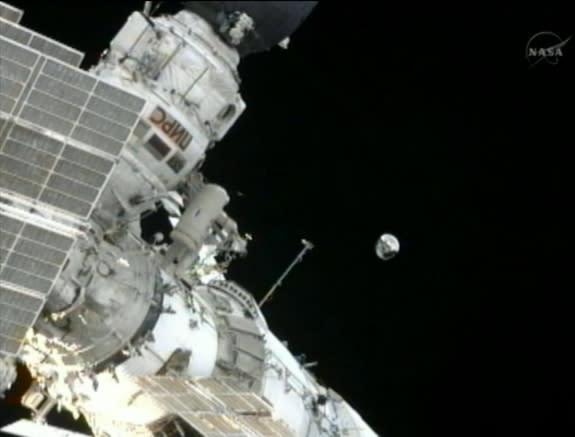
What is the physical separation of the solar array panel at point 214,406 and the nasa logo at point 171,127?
8.92 feet

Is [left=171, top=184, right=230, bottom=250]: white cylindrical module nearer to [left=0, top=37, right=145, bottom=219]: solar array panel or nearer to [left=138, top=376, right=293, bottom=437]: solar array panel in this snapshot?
[left=138, top=376, right=293, bottom=437]: solar array panel

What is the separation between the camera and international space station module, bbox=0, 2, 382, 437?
9.12 meters

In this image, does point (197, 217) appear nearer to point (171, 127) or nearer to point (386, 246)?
point (171, 127)

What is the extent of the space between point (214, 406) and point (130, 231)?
7.50ft

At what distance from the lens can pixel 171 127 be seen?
1084cm

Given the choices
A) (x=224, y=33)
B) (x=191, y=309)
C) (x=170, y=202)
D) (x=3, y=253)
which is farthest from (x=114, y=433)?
(x=224, y=33)

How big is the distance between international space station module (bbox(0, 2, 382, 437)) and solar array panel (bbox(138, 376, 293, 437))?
0.02 metres

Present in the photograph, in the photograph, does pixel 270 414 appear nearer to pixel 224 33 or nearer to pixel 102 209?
pixel 102 209

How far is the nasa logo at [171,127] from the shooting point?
35.3 ft

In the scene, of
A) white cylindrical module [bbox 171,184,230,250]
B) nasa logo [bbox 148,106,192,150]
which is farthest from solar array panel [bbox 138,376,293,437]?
nasa logo [bbox 148,106,192,150]

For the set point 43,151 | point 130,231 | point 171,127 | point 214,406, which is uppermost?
point 171,127

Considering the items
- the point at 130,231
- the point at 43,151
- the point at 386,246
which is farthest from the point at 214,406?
the point at 386,246

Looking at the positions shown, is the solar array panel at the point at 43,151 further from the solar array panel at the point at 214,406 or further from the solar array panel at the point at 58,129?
the solar array panel at the point at 214,406

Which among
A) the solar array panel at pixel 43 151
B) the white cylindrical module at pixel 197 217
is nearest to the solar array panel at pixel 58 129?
the solar array panel at pixel 43 151
